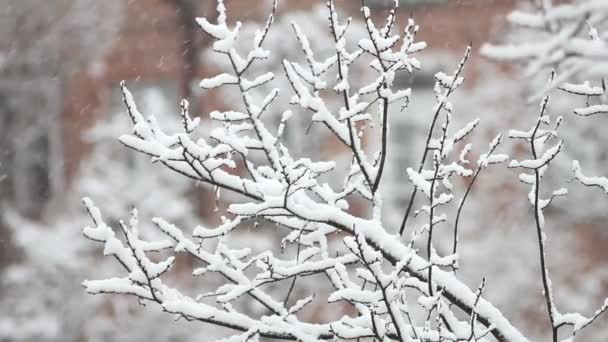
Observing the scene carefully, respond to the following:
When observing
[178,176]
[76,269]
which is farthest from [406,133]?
[76,269]

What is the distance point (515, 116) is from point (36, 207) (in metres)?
6.52

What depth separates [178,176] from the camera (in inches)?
371

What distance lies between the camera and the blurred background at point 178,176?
9.05m

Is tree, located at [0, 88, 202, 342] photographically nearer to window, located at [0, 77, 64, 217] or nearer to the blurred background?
the blurred background

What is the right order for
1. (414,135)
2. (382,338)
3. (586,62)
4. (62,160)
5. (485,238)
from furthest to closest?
(62,160)
(414,135)
(485,238)
(382,338)
(586,62)

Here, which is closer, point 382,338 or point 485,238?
point 382,338

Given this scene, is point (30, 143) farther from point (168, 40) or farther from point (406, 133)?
point (406, 133)

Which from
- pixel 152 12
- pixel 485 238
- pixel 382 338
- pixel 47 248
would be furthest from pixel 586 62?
pixel 152 12

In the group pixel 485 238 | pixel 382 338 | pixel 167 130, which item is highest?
pixel 167 130

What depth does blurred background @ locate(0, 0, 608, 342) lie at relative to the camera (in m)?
9.05

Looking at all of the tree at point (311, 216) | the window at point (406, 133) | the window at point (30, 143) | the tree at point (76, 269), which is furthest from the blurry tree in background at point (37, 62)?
the tree at point (311, 216)

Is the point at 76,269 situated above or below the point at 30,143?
below

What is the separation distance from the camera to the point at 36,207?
11391 millimetres

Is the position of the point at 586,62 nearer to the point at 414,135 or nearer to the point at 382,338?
the point at 382,338
